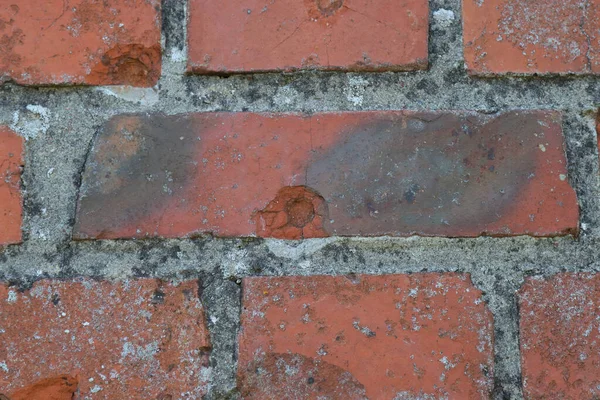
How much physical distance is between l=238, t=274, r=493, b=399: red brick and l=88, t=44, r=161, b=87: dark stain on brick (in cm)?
23

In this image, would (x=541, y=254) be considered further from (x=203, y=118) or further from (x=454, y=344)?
(x=203, y=118)

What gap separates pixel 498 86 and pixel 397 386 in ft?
1.05

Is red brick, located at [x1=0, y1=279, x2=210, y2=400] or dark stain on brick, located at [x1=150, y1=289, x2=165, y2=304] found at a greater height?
dark stain on brick, located at [x1=150, y1=289, x2=165, y2=304]

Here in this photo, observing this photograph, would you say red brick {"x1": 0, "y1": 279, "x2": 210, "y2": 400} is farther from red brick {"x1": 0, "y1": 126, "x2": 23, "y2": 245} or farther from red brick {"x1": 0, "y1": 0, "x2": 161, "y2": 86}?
red brick {"x1": 0, "y1": 0, "x2": 161, "y2": 86}

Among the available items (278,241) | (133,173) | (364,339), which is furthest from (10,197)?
(364,339)

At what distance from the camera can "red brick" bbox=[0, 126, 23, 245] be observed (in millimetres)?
717

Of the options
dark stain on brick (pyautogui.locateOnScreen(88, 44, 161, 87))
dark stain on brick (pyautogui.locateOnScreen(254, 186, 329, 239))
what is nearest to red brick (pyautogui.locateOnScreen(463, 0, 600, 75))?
dark stain on brick (pyautogui.locateOnScreen(254, 186, 329, 239))

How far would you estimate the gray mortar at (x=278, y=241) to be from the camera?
717mm

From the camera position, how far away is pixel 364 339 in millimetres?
711

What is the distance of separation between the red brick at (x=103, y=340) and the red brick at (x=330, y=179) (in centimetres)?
6

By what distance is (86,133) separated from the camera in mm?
727

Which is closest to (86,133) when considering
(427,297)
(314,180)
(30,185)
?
(30,185)

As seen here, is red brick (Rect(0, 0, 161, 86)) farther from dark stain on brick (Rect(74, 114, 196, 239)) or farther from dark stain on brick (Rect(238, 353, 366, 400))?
dark stain on brick (Rect(238, 353, 366, 400))

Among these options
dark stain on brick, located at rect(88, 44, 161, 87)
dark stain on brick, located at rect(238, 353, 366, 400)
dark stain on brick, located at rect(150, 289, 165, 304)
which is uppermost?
dark stain on brick, located at rect(88, 44, 161, 87)
